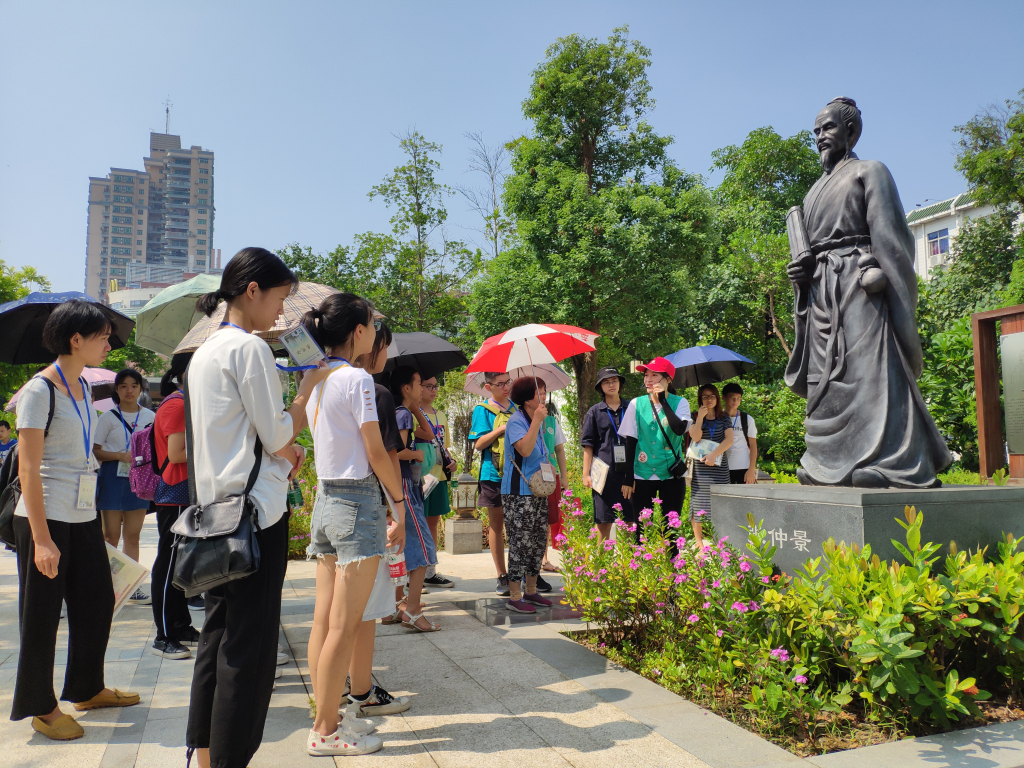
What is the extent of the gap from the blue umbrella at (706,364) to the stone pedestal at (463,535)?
316 centimetres

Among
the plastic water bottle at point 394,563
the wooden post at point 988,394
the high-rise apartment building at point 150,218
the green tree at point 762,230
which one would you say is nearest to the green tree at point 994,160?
the green tree at point 762,230

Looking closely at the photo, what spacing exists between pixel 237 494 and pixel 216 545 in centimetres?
17

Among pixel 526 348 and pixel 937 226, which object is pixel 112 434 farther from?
pixel 937 226

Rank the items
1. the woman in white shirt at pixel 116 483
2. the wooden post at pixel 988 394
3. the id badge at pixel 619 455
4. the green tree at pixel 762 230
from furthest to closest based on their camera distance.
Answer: the green tree at pixel 762 230 → the wooden post at pixel 988 394 → the id badge at pixel 619 455 → the woman in white shirt at pixel 116 483

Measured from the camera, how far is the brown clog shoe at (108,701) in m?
3.38

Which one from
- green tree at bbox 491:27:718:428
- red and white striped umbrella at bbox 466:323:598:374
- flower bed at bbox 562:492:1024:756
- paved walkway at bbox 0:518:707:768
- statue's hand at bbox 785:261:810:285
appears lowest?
paved walkway at bbox 0:518:707:768

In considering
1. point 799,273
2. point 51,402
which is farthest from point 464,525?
point 51,402

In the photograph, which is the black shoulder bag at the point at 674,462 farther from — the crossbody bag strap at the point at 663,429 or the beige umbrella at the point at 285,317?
the beige umbrella at the point at 285,317

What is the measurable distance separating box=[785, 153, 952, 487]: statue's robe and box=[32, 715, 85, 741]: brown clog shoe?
161 inches

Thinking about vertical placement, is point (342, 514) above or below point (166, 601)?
above

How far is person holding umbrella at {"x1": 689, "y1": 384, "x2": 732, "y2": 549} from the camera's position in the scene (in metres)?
6.34

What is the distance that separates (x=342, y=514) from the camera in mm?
2898

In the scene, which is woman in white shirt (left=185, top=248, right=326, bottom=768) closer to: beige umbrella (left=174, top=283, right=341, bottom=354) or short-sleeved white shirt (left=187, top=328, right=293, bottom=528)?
short-sleeved white shirt (left=187, top=328, right=293, bottom=528)

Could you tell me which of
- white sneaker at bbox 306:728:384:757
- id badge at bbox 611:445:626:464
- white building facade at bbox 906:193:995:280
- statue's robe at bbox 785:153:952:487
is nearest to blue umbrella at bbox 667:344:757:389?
id badge at bbox 611:445:626:464
